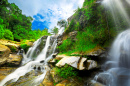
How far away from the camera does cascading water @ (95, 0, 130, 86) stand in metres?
2.81

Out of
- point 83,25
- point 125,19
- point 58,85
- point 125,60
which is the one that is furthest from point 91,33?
point 58,85

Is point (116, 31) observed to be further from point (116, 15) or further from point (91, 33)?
point (91, 33)

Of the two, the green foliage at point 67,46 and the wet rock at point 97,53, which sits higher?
the green foliage at point 67,46

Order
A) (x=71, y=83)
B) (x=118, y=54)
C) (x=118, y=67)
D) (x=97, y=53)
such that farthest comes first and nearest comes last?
(x=97, y=53), (x=118, y=54), (x=118, y=67), (x=71, y=83)

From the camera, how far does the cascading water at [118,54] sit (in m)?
2.81

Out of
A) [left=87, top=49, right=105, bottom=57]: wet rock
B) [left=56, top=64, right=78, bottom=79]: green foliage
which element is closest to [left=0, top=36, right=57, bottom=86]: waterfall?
[left=56, top=64, right=78, bottom=79]: green foliage

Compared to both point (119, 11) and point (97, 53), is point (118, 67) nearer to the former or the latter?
point (97, 53)

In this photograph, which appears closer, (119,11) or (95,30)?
(119,11)

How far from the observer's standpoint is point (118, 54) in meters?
4.02

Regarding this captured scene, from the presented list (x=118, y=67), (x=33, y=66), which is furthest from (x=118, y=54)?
(x=33, y=66)

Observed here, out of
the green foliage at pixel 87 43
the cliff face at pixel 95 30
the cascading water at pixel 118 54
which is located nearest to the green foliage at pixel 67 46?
the cliff face at pixel 95 30

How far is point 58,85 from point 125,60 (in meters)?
4.21

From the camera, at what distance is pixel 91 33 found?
584 centimetres

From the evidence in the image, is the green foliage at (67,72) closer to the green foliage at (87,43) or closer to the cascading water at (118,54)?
the cascading water at (118,54)
